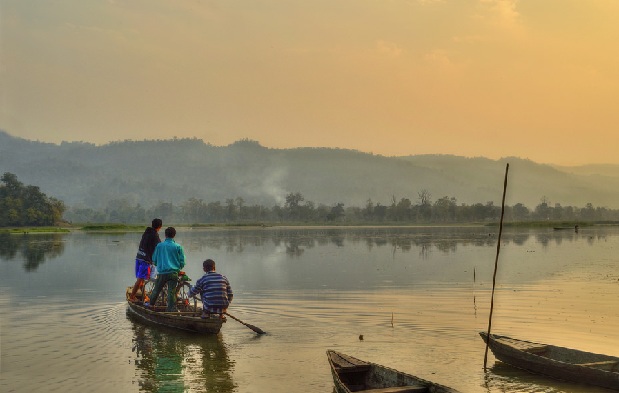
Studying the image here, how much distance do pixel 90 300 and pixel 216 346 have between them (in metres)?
12.6

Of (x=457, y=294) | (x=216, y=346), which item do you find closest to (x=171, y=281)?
(x=216, y=346)

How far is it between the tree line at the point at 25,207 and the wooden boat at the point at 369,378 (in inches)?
5467

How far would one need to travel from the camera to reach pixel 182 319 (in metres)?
Result: 20.2

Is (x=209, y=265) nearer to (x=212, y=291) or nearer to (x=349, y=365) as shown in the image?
(x=212, y=291)

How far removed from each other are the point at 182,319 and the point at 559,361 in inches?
430

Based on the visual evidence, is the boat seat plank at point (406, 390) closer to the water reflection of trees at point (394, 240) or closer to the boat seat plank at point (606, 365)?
the boat seat plank at point (606, 365)

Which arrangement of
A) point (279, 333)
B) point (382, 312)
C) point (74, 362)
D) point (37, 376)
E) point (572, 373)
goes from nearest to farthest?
1. point (572, 373)
2. point (37, 376)
3. point (74, 362)
4. point (279, 333)
5. point (382, 312)

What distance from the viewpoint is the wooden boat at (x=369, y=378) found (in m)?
12.7

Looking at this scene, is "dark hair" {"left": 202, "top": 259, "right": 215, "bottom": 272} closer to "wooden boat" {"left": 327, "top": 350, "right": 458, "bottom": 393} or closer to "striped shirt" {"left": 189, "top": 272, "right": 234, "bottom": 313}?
"striped shirt" {"left": 189, "top": 272, "right": 234, "bottom": 313}

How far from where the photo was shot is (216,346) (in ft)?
61.7

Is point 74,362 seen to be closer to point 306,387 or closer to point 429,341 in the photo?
point 306,387

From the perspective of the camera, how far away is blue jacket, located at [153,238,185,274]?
21.5 metres

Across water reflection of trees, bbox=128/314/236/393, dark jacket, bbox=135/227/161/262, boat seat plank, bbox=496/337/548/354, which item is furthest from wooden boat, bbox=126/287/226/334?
boat seat plank, bbox=496/337/548/354

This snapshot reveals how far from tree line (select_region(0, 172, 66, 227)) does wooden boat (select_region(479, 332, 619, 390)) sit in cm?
13879
